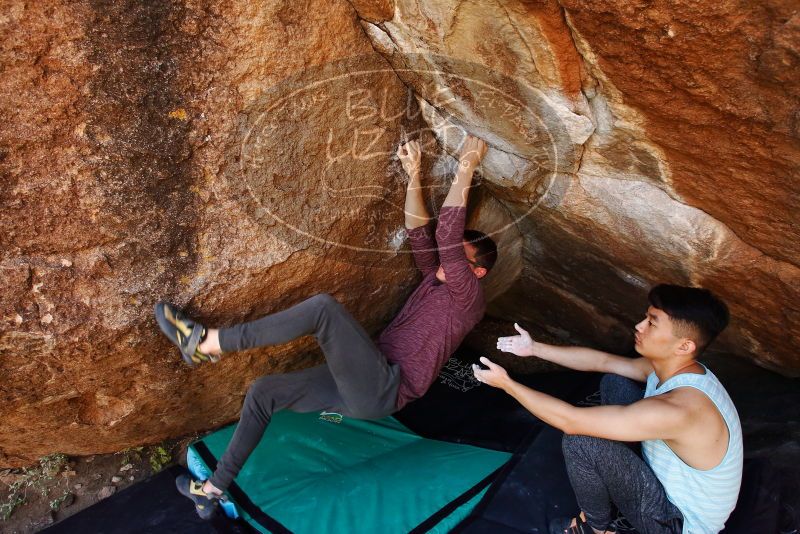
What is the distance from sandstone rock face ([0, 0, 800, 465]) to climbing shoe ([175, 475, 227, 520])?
1.18 ft

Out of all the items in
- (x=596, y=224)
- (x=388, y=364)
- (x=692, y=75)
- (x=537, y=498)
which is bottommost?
(x=537, y=498)

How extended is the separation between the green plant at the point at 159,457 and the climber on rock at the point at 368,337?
42 centimetres

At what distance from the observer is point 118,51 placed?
1938 millimetres

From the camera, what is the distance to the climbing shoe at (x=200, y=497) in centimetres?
255

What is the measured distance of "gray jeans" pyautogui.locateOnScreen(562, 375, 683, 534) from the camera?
2174 mm

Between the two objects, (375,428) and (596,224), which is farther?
(375,428)

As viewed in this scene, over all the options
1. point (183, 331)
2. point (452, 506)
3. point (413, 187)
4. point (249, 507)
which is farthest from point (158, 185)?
point (452, 506)

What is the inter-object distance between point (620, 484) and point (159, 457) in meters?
2.10

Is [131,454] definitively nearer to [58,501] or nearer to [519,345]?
[58,501]

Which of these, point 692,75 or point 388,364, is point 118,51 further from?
point 692,75

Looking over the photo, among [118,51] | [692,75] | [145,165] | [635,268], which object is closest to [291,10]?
[118,51]

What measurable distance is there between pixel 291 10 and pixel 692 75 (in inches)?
51.2

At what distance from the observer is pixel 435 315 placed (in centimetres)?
271

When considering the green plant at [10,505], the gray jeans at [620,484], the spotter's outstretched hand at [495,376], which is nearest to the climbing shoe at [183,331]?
the spotter's outstretched hand at [495,376]
